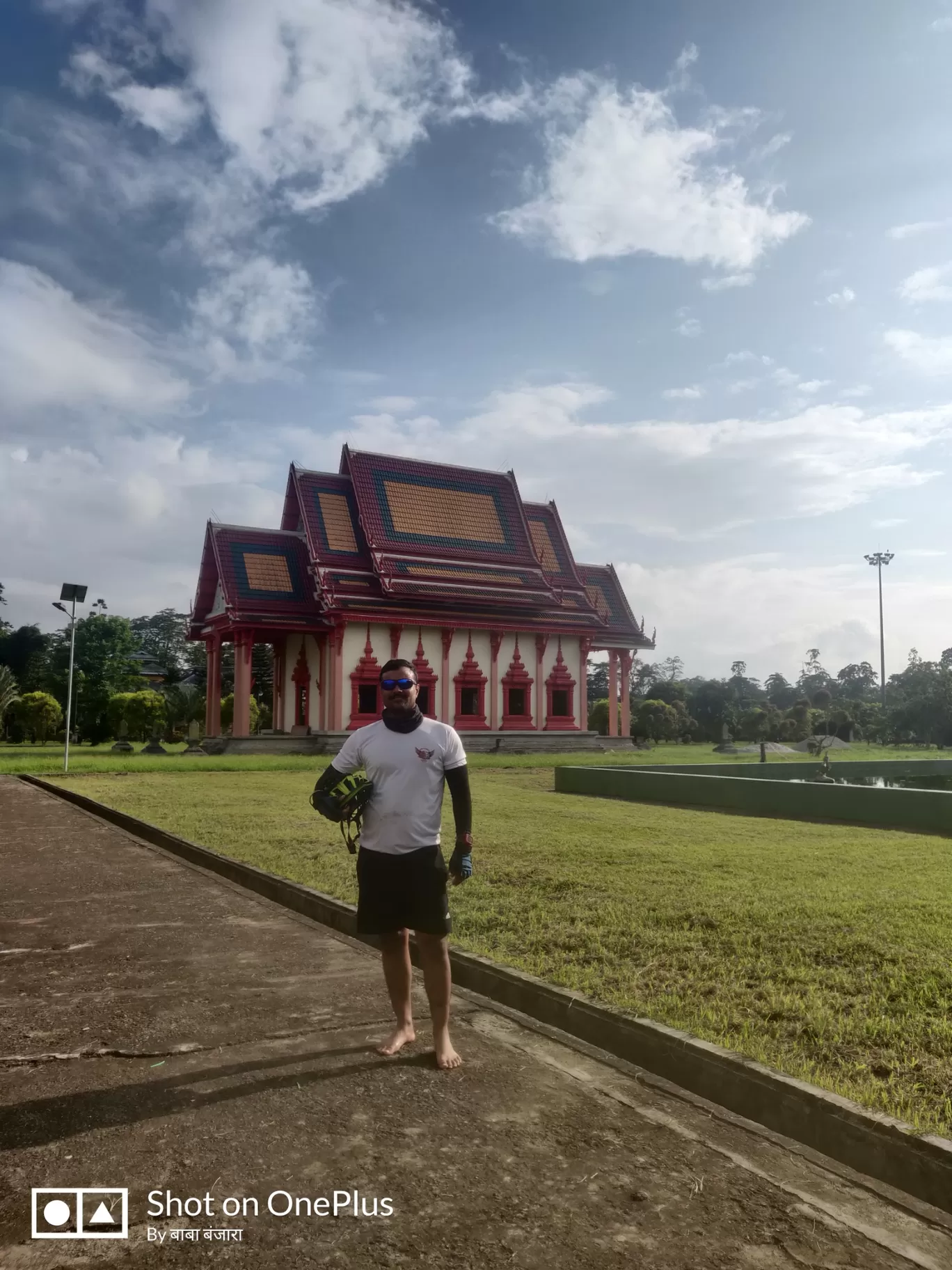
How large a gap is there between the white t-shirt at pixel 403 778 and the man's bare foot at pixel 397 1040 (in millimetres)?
766

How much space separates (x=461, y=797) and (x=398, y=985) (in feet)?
2.68

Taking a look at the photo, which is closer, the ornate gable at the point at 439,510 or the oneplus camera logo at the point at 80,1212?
the oneplus camera logo at the point at 80,1212

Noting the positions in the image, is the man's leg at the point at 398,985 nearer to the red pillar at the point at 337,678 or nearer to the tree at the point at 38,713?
the red pillar at the point at 337,678

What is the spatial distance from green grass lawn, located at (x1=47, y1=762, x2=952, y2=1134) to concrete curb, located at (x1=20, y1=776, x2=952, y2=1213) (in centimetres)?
11

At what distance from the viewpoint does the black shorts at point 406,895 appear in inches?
147

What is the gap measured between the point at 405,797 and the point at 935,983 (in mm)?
2830

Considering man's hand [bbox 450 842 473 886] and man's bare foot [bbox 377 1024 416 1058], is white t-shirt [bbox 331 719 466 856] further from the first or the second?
man's bare foot [bbox 377 1024 416 1058]

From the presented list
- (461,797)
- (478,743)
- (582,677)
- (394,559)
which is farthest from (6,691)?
(461,797)

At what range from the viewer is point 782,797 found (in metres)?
13.1

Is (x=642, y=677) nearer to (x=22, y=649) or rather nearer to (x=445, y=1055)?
(x=22, y=649)

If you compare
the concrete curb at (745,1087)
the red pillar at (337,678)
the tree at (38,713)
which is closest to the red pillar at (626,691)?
the red pillar at (337,678)

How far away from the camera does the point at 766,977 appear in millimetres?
4656

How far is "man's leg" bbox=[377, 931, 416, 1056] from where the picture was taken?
12.5ft

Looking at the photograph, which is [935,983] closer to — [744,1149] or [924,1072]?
[924,1072]
